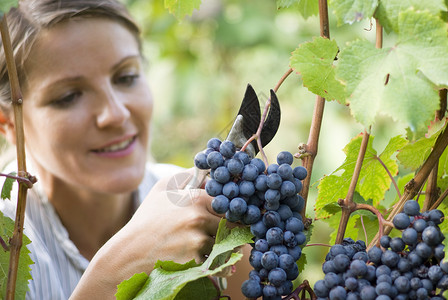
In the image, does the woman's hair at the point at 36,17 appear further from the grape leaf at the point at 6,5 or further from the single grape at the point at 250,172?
the single grape at the point at 250,172

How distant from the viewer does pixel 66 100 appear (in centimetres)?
111

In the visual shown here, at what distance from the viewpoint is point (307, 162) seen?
476 mm

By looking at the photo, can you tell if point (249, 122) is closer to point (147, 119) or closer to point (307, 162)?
point (307, 162)

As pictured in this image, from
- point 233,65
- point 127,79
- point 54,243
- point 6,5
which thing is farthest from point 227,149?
point 233,65

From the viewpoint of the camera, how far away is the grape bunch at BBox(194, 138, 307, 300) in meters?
0.43

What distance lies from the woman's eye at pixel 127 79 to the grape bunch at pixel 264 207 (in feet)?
2.54

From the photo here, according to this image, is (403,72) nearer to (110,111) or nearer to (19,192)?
(19,192)

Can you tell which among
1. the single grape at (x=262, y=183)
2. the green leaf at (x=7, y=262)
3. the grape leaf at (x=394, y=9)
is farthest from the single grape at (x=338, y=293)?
the green leaf at (x=7, y=262)

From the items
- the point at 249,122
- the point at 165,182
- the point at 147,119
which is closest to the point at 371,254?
the point at 249,122

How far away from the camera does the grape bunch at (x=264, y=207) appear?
1.40 ft

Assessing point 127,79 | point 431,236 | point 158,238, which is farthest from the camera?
point 127,79

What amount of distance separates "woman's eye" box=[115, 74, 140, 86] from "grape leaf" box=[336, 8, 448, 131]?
2.77 feet

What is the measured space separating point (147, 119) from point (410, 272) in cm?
96

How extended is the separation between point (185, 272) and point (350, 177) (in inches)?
8.3
